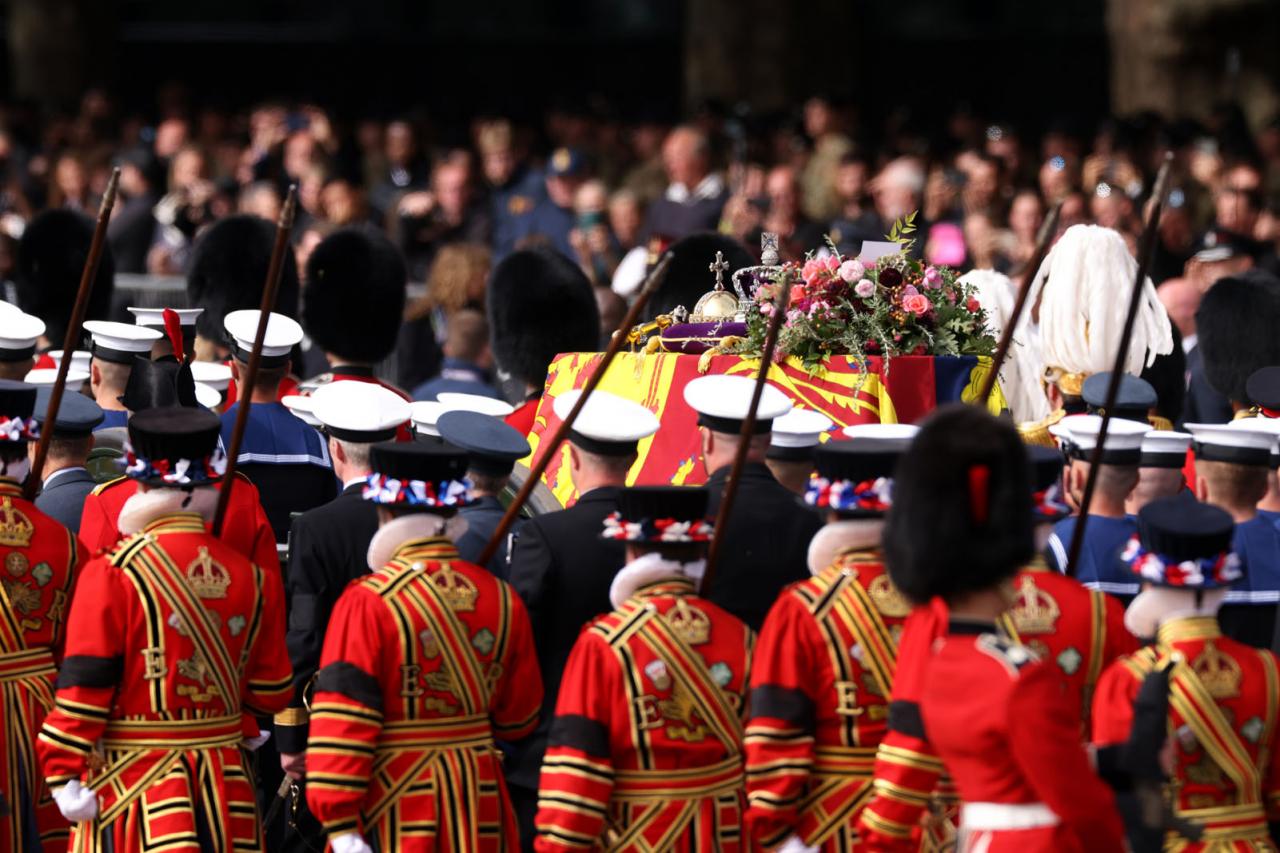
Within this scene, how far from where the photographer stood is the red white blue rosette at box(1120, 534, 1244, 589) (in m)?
5.45

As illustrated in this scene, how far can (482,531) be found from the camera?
6883 mm

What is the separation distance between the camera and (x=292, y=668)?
670 centimetres

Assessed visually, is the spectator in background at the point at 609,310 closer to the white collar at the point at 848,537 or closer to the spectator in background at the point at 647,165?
the spectator in background at the point at 647,165

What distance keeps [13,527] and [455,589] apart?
1.36m

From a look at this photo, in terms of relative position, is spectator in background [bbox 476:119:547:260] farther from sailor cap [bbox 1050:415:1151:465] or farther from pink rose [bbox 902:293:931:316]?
sailor cap [bbox 1050:415:1151:465]

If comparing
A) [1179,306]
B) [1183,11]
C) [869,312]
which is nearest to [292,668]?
[869,312]

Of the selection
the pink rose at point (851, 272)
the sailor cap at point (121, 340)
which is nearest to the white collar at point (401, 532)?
the pink rose at point (851, 272)

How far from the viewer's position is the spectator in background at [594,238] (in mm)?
13000

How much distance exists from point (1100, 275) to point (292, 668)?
3.60 metres

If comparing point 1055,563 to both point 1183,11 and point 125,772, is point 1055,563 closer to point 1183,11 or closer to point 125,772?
point 125,772

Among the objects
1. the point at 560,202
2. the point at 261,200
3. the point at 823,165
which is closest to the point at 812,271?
the point at 823,165

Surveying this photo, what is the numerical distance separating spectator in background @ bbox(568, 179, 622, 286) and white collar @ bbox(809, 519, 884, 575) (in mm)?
7065

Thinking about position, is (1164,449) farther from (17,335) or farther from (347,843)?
(17,335)

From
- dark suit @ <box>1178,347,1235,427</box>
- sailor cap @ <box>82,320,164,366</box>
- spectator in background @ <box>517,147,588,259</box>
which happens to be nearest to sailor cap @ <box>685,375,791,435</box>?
sailor cap @ <box>82,320,164,366</box>
